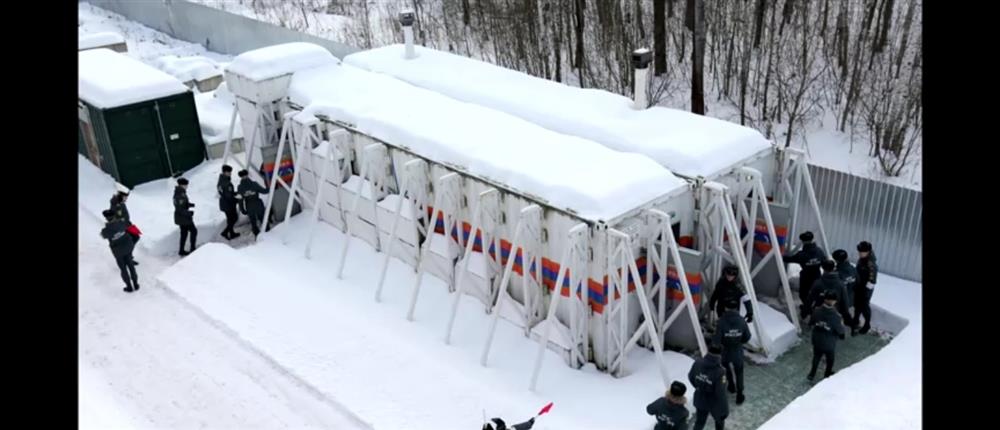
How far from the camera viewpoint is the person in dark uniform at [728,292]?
969 cm

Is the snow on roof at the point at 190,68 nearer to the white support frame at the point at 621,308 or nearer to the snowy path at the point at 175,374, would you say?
the snowy path at the point at 175,374

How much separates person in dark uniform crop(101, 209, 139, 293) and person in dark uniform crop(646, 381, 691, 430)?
7.82 m

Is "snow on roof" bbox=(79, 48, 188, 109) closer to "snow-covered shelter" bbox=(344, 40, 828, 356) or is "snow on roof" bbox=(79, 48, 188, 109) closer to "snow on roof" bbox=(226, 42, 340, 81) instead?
"snow on roof" bbox=(226, 42, 340, 81)

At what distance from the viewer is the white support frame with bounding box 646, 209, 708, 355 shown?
9305 millimetres

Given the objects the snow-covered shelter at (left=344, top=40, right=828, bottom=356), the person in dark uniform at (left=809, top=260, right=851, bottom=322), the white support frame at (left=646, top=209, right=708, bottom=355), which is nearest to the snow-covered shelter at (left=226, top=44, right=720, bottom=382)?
the white support frame at (left=646, top=209, right=708, bottom=355)

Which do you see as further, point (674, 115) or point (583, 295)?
point (674, 115)

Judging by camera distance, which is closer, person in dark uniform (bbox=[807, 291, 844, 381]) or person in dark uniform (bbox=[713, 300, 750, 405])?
person in dark uniform (bbox=[713, 300, 750, 405])

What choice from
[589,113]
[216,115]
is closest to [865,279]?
[589,113]

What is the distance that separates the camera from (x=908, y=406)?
852 centimetres
